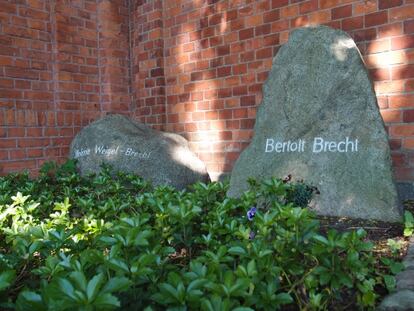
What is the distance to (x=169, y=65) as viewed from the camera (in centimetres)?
545

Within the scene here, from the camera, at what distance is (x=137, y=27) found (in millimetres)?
5750

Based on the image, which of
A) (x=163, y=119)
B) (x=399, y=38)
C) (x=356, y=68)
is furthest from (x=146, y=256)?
(x=163, y=119)

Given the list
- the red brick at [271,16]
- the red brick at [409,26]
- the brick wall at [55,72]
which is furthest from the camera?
the brick wall at [55,72]

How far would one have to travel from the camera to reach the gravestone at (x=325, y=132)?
2.84 metres

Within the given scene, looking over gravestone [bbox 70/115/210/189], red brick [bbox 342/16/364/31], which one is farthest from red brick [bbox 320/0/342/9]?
gravestone [bbox 70/115/210/189]

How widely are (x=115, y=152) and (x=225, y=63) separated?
1.61 m

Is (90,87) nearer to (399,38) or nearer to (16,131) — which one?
(16,131)

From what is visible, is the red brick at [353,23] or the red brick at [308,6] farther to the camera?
A: the red brick at [308,6]

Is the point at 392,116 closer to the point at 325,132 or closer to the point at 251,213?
the point at 325,132

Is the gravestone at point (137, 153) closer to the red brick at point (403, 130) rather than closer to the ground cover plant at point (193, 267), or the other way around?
the red brick at point (403, 130)

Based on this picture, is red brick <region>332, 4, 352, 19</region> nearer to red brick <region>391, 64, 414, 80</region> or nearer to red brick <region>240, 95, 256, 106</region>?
red brick <region>391, 64, 414, 80</region>

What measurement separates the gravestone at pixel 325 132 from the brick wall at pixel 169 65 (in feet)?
2.30

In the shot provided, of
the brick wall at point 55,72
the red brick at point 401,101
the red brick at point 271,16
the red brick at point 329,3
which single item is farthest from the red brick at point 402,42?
the brick wall at point 55,72

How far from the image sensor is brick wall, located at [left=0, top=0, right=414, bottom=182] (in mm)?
3674
